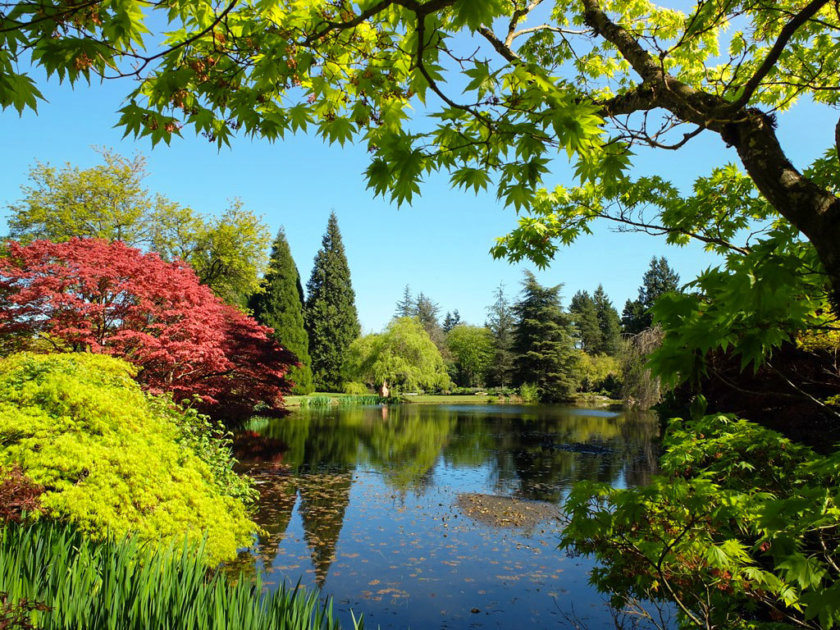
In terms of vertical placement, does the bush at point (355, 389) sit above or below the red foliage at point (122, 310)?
below

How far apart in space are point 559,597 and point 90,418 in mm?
5106

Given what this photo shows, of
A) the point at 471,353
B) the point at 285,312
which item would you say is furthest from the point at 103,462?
Answer: the point at 471,353

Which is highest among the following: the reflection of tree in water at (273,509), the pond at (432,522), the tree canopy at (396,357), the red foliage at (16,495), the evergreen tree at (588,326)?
the evergreen tree at (588,326)

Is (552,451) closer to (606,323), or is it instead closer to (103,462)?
(103,462)

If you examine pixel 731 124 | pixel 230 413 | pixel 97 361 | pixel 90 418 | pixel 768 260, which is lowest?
pixel 230 413

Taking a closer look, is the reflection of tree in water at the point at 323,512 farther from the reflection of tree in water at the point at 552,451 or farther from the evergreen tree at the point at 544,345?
the evergreen tree at the point at 544,345

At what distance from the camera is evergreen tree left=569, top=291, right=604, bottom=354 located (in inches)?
2239

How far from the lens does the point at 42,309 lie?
33.8 feet

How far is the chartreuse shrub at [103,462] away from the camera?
356cm

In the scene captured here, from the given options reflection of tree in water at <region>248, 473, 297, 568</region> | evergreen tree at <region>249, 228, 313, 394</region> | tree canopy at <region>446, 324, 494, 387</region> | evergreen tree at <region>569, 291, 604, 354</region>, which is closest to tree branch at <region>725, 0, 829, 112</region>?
reflection of tree in water at <region>248, 473, 297, 568</region>

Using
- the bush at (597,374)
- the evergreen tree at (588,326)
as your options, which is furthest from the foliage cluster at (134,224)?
the evergreen tree at (588,326)

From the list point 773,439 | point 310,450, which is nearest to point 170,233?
point 310,450

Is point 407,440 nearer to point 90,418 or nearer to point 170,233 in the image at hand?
point 90,418

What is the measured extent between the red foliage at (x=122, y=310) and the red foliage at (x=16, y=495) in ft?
20.5
